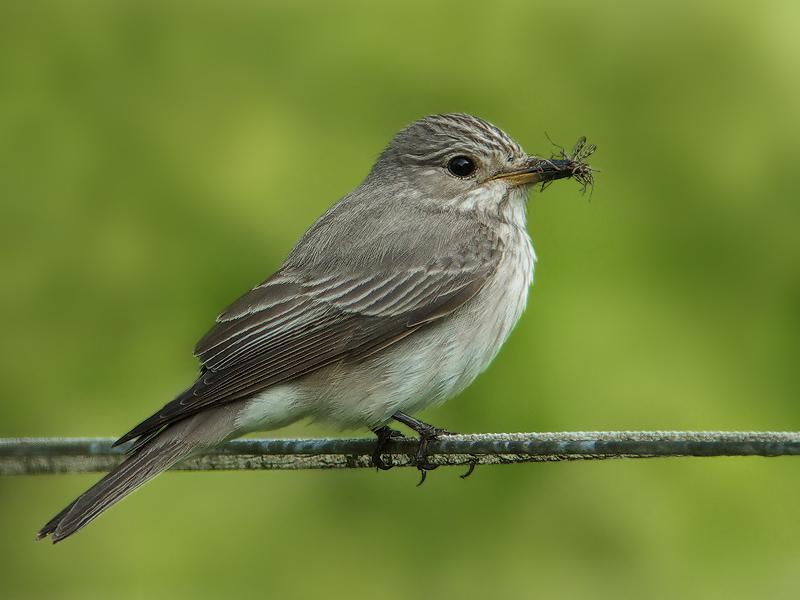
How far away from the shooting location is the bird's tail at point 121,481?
10.2 feet

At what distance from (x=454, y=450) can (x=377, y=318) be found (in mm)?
1023

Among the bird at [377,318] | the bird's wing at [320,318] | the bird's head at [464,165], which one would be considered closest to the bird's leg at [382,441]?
the bird at [377,318]

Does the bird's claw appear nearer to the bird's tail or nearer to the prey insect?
the bird's tail

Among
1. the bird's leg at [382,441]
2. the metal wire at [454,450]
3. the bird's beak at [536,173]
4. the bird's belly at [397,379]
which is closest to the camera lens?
the metal wire at [454,450]

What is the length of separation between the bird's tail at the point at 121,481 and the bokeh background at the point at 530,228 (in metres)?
0.52

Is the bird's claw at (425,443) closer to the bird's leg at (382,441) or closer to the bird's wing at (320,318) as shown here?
the bird's leg at (382,441)

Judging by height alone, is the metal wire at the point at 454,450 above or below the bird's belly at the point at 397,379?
above

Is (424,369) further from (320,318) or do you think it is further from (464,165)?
(464,165)

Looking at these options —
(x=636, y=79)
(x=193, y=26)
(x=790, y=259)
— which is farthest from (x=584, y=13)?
(x=193, y=26)

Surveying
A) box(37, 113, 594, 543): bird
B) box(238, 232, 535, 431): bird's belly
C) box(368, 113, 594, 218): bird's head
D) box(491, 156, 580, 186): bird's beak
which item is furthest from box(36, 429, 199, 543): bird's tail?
box(491, 156, 580, 186): bird's beak

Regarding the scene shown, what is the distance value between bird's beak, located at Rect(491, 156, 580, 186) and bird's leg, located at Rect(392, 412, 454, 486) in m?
0.92

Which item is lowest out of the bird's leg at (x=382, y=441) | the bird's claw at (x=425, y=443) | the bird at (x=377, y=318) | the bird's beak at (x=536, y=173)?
the bird's leg at (x=382, y=441)

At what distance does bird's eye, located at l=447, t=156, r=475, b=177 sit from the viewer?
420cm

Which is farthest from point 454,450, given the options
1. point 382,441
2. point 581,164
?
point 581,164
